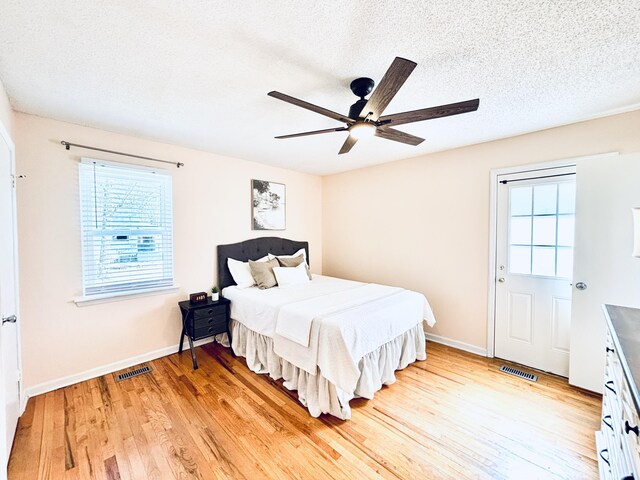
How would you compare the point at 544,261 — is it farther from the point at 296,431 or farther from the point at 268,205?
the point at 268,205

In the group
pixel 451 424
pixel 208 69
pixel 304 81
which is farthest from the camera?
pixel 451 424

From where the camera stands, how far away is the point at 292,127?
8.52 ft

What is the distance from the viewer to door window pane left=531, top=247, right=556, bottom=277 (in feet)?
8.73

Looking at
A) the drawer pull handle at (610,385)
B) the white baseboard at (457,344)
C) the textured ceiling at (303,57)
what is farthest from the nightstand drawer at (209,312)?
the drawer pull handle at (610,385)

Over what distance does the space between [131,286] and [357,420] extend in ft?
8.41

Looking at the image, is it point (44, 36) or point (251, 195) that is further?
point (251, 195)

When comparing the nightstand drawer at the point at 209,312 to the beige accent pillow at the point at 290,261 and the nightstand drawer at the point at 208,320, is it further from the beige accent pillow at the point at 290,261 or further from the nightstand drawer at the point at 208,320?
the beige accent pillow at the point at 290,261

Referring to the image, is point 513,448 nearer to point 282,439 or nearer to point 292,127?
point 282,439

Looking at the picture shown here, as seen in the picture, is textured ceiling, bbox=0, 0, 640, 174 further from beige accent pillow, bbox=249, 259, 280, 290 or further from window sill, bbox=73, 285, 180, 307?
beige accent pillow, bbox=249, 259, 280, 290

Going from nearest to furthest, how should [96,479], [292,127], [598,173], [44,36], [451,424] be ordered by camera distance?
[44,36] → [96,479] → [451,424] → [598,173] → [292,127]

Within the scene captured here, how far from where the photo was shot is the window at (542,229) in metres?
2.58

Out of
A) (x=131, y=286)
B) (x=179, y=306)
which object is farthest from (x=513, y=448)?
(x=131, y=286)

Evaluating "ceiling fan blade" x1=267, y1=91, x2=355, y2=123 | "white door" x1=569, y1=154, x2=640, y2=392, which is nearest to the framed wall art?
"ceiling fan blade" x1=267, y1=91, x2=355, y2=123

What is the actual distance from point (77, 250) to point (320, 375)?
2.53 m
